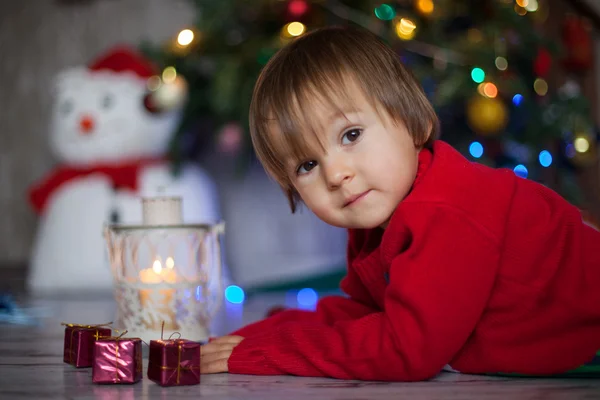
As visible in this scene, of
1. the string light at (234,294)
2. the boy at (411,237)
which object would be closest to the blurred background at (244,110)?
the string light at (234,294)

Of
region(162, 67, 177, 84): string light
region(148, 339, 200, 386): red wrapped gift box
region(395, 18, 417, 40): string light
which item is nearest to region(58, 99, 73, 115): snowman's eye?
region(162, 67, 177, 84): string light

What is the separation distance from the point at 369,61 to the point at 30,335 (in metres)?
0.89

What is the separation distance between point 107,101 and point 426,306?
71.7 inches

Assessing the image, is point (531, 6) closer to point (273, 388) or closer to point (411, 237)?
point (411, 237)

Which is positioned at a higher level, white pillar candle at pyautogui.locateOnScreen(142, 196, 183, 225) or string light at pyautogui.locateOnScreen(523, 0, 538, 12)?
string light at pyautogui.locateOnScreen(523, 0, 538, 12)

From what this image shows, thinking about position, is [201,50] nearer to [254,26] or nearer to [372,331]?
[254,26]

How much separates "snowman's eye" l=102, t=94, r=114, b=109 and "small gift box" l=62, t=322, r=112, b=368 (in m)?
1.51

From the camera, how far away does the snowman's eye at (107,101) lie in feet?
8.08

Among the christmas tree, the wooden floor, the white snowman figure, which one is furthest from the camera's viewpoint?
the white snowman figure

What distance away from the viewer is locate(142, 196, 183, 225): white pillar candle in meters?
1.31

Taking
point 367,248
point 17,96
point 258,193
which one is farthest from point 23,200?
point 367,248

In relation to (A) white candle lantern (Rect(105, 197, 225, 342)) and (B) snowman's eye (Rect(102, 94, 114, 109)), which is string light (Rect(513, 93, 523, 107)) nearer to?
(A) white candle lantern (Rect(105, 197, 225, 342))

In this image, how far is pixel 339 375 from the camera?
0.95 m

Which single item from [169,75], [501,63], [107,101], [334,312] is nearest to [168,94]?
[169,75]
